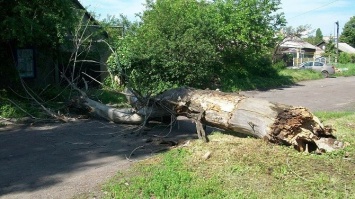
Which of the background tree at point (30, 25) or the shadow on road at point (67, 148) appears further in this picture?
the background tree at point (30, 25)

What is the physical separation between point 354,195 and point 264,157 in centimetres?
152

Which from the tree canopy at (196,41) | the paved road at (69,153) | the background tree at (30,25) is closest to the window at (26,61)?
the background tree at (30,25)

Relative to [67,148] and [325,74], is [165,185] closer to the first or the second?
[67,148]

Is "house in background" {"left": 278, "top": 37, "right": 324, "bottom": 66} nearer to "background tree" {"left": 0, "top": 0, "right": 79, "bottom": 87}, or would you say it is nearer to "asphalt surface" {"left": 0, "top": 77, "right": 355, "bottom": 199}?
Answer: "background tree" {"left": 0, "top": 0, "right": 79, "bottom": 87}

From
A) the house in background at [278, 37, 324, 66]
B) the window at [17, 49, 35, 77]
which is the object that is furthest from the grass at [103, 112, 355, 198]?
the house in background at [278, 37, 324, 66]

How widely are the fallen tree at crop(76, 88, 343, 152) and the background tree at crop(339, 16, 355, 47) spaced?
84392mm

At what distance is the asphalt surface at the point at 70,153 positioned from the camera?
5.41 meters

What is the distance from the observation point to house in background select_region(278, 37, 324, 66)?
41.8 meters

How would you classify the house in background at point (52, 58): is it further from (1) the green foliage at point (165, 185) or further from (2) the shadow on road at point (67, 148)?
(1) the green foliage at point (165, 185)

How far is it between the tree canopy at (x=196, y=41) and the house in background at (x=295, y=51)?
1675 cm

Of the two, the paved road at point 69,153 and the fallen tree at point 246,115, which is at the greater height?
the fallen tree at point 246,115

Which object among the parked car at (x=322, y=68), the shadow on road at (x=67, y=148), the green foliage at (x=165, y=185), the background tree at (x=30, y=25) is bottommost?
the shadow on road at (x=67, y=148)

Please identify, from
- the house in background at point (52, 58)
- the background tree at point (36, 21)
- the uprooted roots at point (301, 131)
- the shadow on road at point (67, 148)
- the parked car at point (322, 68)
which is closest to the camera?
the shadow on road at point (67, 148)

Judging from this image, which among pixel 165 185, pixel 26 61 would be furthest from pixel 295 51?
pixel 165 185
